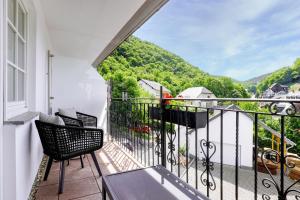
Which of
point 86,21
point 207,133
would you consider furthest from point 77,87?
point 207,133

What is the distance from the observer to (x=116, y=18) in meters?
2.35

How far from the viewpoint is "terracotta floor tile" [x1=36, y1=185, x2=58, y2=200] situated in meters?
1.71

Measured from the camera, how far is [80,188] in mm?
1882

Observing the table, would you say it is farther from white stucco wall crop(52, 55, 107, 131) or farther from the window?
white stucco wall crop(52, 55, 107, 131)

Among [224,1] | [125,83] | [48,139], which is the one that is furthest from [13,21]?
[224,1]

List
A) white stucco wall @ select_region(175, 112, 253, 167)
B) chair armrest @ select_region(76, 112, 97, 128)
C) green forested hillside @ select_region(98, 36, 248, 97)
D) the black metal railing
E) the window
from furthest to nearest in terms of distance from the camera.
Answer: green forested hillside @ select_region(98, 36, 248, 97) → chair armrest @ select_region(76, 112, 97, 128) → white stucco wall @ select_region(175, 112, 253, 167) → the window → the black metal railing

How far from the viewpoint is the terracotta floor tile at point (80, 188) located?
1754 millimetres

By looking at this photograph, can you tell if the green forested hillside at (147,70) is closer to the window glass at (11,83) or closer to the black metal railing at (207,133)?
the black metal railing at (207,133)

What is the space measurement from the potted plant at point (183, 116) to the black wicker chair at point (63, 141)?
2.64 ft

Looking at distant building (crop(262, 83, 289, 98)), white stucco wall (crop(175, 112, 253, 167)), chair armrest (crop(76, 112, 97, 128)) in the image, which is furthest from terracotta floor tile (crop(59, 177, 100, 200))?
distant building (crop(262, 83, 289, 98))

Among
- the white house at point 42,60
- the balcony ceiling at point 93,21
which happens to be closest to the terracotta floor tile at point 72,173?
the white house at point 42,60

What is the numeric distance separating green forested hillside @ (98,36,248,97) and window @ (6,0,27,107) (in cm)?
564

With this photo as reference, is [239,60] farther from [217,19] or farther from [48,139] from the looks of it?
[48,139]

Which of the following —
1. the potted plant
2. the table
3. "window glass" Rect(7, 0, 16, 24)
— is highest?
"window glass" Rect(7, 0, 16, 24)
